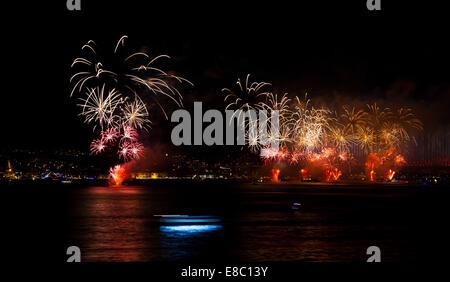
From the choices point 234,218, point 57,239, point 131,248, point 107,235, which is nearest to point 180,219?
point 234,218

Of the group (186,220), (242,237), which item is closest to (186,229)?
(242,237)

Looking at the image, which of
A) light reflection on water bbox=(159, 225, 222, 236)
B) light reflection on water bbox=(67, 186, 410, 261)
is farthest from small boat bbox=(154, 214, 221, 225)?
light reflection on water bbox=(159, 225, 222, 236)

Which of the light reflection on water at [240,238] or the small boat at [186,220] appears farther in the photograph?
the small boat at [186,220]

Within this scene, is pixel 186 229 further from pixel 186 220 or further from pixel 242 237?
pixel 186 220

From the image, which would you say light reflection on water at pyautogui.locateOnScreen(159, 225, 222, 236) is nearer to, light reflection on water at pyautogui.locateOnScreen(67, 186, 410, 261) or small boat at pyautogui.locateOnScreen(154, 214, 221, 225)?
light reflection on water at pyautogui.locateOnScreen(67, 186, 410, 261)

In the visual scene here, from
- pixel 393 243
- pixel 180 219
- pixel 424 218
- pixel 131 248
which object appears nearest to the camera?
pixel 131 248

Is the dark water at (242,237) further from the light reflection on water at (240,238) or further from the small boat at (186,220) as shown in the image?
the small boat at (186,220)

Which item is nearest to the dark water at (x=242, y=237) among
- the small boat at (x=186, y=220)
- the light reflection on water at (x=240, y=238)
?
the light reflection on water at (x=240, y=238)
